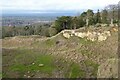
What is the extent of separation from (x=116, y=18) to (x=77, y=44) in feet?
41.2

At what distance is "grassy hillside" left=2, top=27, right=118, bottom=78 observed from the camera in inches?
1025

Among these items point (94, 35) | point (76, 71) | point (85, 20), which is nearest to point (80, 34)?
point (94, 35)

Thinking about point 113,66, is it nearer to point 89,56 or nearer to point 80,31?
point 89,56

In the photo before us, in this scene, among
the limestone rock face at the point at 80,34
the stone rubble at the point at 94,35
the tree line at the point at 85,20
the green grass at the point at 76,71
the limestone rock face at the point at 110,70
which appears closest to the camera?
the limestone rock face at the point at 110,70

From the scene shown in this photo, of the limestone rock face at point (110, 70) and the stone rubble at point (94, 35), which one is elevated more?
the stone rubble at point (94, 35)

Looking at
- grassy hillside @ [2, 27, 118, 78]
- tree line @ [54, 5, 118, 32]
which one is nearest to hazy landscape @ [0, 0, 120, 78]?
grassy hillside @ [2, 27, 118, 78]

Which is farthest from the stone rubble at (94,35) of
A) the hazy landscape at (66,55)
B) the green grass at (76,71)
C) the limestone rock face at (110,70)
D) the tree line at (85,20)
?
the limestone rock face at (110,70)

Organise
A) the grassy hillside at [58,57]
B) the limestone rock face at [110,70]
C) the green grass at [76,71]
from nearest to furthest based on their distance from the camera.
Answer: the limestone rock face at [110,70], the green grass at [76,71], the grassy hillside at [58,57]

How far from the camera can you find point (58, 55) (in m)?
30.5

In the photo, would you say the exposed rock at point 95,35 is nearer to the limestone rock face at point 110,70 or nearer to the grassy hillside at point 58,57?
the grassy hillside at point 58,57

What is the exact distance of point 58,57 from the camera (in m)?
29.9

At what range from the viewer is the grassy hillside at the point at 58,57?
26047 millimetres

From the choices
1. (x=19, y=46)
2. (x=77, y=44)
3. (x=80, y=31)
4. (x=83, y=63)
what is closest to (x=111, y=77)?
(x=83, y=63)

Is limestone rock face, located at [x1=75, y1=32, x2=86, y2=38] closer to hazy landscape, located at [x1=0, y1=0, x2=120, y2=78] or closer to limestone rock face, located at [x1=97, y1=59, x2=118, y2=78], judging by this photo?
hazy landscape, located at [x1=0, y1=0, x2=120, y2=78]
